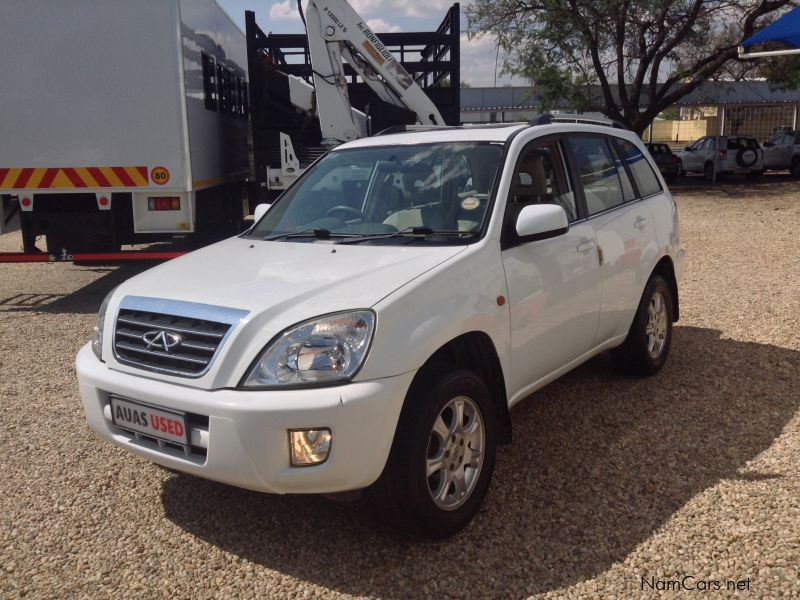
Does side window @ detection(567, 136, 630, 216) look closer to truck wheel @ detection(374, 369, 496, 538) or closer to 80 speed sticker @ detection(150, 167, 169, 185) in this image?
truck wheel @ detection(374, 369, 496, 538)

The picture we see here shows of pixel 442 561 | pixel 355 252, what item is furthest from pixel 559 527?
pixel 355 252

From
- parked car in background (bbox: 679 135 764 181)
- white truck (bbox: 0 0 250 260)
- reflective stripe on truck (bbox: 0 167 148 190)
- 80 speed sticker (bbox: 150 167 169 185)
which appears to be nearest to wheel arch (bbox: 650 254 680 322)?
white truck (bbox: 0 0 250 260)

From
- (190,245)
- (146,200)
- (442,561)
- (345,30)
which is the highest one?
(345,30)

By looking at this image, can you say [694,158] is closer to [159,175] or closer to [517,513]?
[159,175]

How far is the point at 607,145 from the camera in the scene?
16.9 feet

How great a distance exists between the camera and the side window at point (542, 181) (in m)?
4.11

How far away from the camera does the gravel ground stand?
10.2ft

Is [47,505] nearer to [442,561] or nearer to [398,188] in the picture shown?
[442,561]

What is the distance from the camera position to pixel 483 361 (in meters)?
3.62

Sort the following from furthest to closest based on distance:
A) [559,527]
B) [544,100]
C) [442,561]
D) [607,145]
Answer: [544,100] < [607,145] < [559,527] < [442,561]

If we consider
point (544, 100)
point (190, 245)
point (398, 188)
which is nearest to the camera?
point (398, 188)

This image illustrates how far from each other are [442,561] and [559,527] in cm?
61

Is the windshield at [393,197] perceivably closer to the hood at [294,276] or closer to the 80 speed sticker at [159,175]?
the hood at [294,276]

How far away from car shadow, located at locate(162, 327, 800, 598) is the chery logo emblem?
3.03 ft
